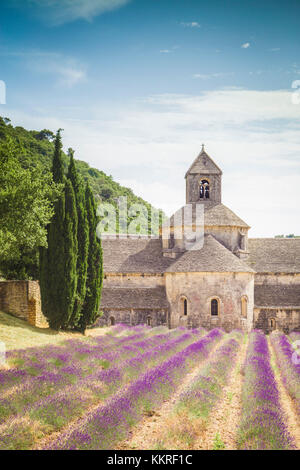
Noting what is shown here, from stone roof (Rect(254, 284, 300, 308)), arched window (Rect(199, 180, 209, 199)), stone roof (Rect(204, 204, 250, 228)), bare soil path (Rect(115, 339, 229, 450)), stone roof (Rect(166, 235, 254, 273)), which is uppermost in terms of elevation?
arched window (Rect(199, 180, 209, 199))


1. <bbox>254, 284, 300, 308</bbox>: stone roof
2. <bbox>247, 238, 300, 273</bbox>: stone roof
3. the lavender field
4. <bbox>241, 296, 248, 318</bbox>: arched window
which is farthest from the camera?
<bbox>247, 238, 300, 273</bbox>: stone roof

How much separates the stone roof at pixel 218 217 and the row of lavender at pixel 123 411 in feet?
73.9

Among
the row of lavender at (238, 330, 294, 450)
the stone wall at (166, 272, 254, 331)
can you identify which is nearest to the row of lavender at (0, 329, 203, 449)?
the row of lavender at (238, 330, 294, 450)

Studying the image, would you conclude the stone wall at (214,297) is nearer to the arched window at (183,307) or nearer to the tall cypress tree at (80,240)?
the arched window at (183,307)

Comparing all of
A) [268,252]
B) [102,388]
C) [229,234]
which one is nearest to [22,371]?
[102,388]

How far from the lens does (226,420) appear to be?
427 inches

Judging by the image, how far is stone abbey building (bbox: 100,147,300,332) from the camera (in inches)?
1298

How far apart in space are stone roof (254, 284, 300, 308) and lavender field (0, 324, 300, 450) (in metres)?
17.9

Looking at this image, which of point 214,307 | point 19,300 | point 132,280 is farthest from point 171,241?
point 19,300

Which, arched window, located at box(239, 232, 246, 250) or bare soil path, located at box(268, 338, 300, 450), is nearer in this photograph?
bare soil path, located at box(268, 338, 300, 450)

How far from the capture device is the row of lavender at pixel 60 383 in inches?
364

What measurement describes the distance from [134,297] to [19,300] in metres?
11.7

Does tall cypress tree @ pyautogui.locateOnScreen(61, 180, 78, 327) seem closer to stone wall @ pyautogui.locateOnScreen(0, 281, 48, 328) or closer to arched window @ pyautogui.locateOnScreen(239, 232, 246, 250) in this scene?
stone wall @ pyautogui.locateOnScreen(0, 281, 48, 328)
